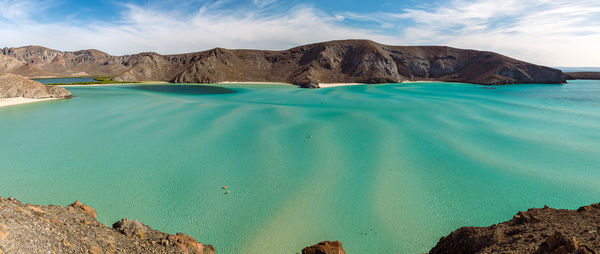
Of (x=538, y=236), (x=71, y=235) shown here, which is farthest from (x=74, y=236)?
(x=538, y=236)

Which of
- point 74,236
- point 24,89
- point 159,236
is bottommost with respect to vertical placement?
point 159,236

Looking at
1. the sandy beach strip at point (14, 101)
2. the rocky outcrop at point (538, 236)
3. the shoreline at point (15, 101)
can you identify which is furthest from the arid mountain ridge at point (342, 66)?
the rocky outcrop at point (538, 236)

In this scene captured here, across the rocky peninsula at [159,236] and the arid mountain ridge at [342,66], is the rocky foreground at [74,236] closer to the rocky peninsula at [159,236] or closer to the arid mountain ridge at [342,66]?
the rocky peninsula at [159,236]

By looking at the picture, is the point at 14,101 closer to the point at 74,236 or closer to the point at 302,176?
the point at 302,176

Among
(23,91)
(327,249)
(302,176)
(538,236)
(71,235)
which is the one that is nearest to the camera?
(538,236)

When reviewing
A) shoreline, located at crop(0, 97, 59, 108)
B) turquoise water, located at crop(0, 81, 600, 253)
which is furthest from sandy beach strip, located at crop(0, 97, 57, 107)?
turquoise water, located at crop(0, 81, 600, 253)
